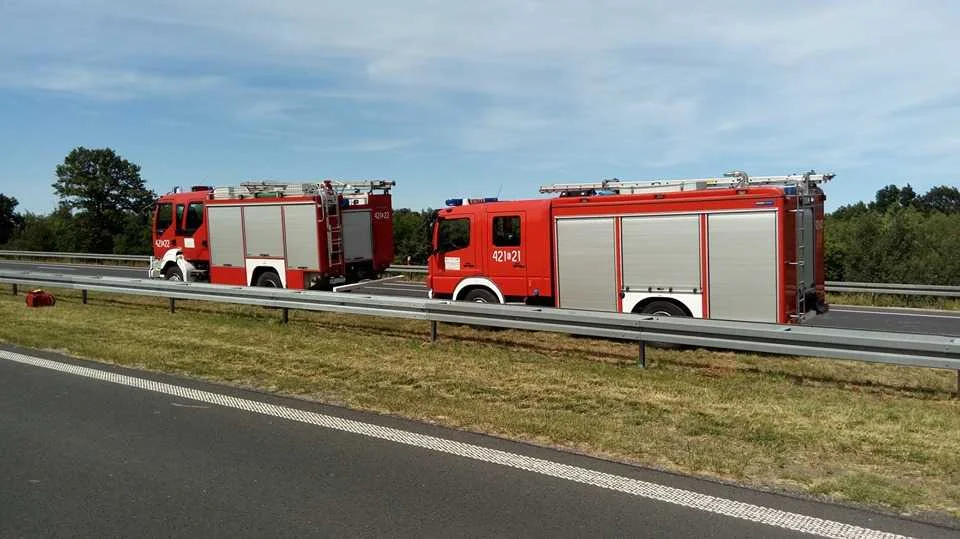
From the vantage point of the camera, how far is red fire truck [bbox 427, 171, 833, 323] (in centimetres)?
1017

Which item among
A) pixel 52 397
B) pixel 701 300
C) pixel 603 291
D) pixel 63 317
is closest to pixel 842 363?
pixel 701 300

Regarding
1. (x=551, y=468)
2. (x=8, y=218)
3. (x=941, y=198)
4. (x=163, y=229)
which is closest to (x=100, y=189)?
(x=8, y=218)

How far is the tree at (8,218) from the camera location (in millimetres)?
76669

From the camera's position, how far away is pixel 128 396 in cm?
702

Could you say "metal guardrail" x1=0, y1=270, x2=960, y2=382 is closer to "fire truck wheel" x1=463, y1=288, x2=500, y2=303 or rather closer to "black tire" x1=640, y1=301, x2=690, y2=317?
"black tire" x1=640, y1=301, x2=690, y2=317

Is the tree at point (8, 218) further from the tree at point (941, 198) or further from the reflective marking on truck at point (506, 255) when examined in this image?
the tree at point (941, 198)

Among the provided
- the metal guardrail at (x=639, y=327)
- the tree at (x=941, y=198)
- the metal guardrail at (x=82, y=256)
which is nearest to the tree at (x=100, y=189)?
the metal guardrail at (x=82, y=256)

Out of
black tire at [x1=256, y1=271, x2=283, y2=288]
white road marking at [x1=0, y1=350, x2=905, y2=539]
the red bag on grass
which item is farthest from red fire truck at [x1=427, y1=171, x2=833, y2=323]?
the red bag on grass

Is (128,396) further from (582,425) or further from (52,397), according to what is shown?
(582,425)

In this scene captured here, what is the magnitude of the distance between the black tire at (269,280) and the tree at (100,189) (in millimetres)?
55777

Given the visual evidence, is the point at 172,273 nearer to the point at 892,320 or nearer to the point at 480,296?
the point at 480,296

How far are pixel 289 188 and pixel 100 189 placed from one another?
201 ft

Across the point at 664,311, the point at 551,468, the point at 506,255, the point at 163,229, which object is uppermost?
the point at 163,229

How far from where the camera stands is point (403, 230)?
52.1m
